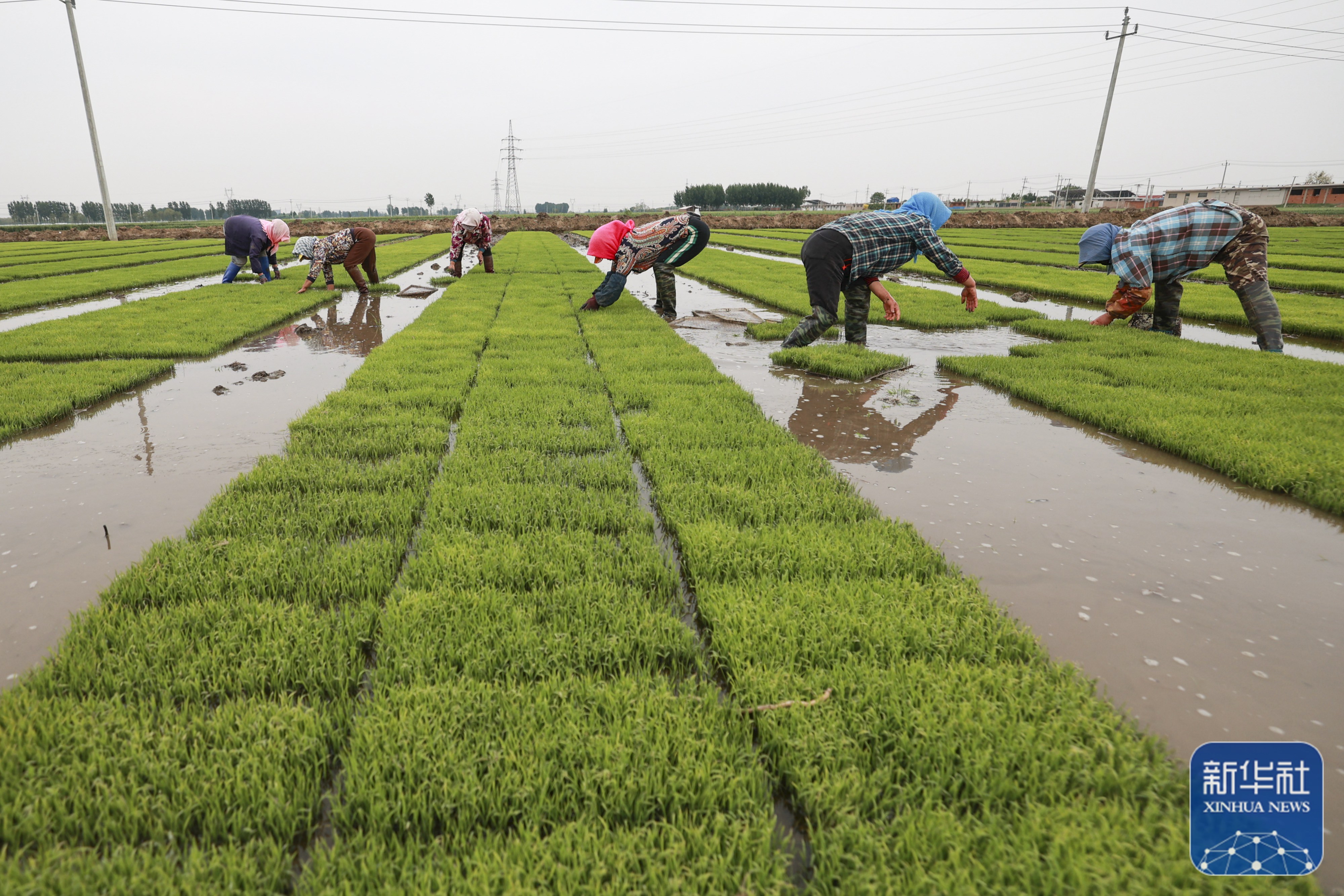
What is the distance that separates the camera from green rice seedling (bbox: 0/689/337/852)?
1.46 meters

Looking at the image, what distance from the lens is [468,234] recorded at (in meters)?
14.6

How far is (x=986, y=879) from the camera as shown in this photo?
4.40 feet

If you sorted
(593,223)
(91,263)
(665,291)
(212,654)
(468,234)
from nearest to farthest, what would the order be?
(212,654), (665,291), (468,234), (91,263), (593,223)

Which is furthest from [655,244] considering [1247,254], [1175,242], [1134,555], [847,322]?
[1134,555]

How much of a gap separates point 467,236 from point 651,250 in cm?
718

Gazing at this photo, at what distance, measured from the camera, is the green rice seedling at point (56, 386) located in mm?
4387

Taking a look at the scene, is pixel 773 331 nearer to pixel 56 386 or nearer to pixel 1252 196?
pixel 56 386

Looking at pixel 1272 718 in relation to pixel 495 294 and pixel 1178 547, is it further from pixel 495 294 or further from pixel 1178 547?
pixel 495 294

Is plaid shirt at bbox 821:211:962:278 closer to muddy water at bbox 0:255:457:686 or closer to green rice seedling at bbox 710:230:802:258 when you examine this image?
muddy water at bbox 0:255:457:686

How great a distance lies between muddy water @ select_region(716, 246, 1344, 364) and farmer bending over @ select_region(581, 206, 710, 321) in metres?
5.20

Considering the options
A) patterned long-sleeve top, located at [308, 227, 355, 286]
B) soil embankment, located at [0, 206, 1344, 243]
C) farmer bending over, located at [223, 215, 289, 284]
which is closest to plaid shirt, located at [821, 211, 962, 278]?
patterned long-sleeve top, located at [308, 227, 355, 286]

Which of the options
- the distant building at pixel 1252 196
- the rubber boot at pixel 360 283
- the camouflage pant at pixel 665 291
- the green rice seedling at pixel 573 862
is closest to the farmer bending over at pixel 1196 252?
the camouflage pant at pixel 665 291

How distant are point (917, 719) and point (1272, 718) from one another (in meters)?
1.04

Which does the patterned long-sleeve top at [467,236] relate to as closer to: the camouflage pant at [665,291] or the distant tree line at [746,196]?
the camouflage pant at [665,291]
